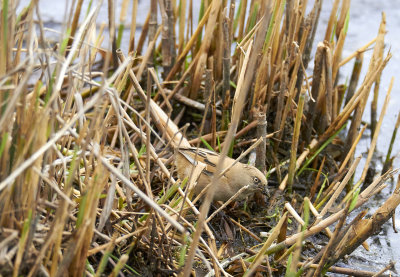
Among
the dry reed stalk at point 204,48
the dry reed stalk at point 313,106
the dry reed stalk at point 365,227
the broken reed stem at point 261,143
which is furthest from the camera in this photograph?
the dry reed stalk at point 313,106

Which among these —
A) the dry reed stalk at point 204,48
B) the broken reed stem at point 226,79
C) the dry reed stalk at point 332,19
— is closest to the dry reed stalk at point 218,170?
the broken reed stem at point 226,79

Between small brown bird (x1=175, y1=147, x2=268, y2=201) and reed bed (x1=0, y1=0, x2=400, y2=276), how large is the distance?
151 millimetres

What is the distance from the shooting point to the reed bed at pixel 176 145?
2398mm

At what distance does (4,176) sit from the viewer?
8.03ft

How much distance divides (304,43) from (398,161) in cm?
142

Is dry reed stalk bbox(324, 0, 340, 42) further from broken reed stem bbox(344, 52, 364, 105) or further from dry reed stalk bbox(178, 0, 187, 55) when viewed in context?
dry reed stalk bbox(178, 0, 187, 55)

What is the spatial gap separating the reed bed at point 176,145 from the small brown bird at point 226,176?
0.15 metres

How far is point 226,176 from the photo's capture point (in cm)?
409

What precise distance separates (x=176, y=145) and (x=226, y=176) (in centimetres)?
41

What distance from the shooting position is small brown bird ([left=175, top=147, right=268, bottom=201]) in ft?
12.9

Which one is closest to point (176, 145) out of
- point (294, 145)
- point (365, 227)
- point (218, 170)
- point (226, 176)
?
point (226, 176)

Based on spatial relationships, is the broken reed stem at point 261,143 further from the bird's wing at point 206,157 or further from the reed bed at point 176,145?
the bird's wing at point 206,157

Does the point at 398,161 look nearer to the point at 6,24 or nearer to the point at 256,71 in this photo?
the point at 256,71

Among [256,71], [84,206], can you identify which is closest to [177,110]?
[256,71]
